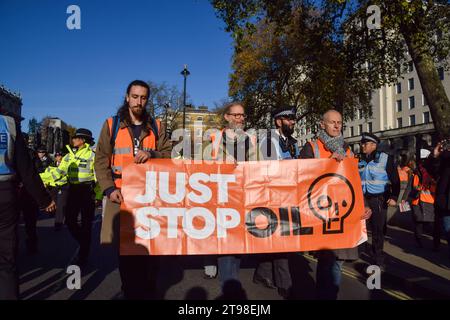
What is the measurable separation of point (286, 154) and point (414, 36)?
678 cm

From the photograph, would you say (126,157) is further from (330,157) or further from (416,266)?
(416,266)

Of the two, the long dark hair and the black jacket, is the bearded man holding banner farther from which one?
the black jacket

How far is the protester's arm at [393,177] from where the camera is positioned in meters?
5.13

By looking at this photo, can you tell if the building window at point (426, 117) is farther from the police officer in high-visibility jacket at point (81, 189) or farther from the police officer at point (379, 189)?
the police officer in high-visibility jacket at point (81, 189)

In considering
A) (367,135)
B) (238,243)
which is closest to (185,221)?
(238,243)

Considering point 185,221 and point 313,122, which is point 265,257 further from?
point 313,122

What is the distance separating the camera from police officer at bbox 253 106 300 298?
421cm

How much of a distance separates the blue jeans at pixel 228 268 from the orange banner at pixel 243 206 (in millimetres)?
78

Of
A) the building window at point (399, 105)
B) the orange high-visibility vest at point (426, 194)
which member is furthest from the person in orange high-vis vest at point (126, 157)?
the building window at point (399, 105)

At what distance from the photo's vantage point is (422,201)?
723 cm

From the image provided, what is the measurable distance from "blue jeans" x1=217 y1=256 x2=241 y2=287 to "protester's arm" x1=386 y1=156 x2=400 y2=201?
8.61 feet

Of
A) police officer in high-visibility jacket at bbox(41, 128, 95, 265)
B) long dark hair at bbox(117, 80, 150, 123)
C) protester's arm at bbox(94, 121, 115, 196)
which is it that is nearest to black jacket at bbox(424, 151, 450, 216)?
long dark hair at bbox(117, 80, 150, 123)

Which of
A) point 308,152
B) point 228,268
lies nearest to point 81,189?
point 228,268

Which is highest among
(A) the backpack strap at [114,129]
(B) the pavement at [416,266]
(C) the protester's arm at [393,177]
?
(A) the backpack strap at [114,129]
